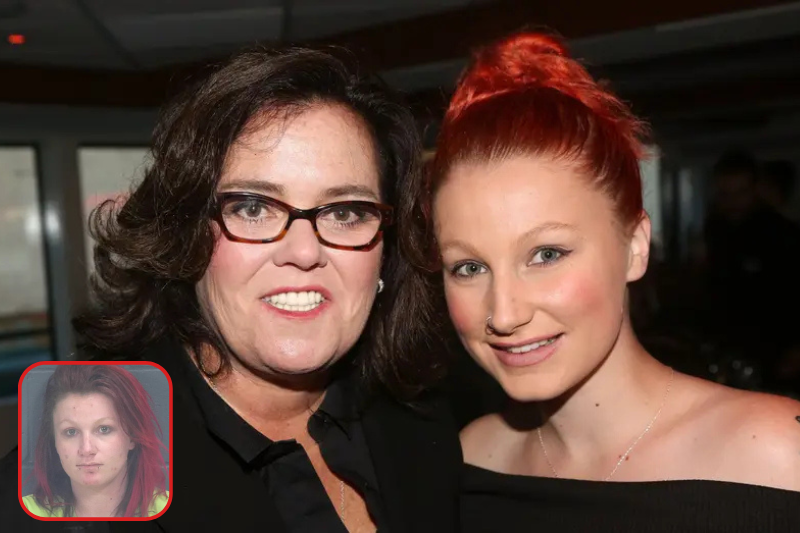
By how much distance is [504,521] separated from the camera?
59.2 inches

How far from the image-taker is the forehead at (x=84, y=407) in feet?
3.52

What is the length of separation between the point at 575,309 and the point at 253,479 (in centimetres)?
63

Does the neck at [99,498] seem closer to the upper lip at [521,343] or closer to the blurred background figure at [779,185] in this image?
the upper lip at [521,343]

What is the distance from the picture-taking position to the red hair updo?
129 centimetres

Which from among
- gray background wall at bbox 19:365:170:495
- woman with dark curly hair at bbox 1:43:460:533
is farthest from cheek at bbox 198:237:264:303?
gray background wall at bbox 19:365:170:495

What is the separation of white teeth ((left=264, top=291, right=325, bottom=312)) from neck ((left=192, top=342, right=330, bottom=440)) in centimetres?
18

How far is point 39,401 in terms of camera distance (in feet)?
3.56

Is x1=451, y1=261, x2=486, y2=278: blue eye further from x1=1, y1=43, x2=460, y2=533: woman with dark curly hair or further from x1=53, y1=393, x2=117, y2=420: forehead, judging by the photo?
x1=53, y1=393, x2=117, y2=420: forehead

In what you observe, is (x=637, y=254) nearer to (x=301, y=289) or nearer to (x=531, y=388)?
(x=531, y=388)

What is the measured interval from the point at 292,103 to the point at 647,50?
2.81 feet

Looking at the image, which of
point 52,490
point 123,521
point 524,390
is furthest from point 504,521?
point 52,490

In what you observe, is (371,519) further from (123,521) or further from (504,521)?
(123,521)

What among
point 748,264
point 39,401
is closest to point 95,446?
point 39,401

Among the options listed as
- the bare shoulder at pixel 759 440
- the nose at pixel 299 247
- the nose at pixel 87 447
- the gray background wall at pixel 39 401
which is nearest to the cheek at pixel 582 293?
the bare shoulder at pixel 759 440
